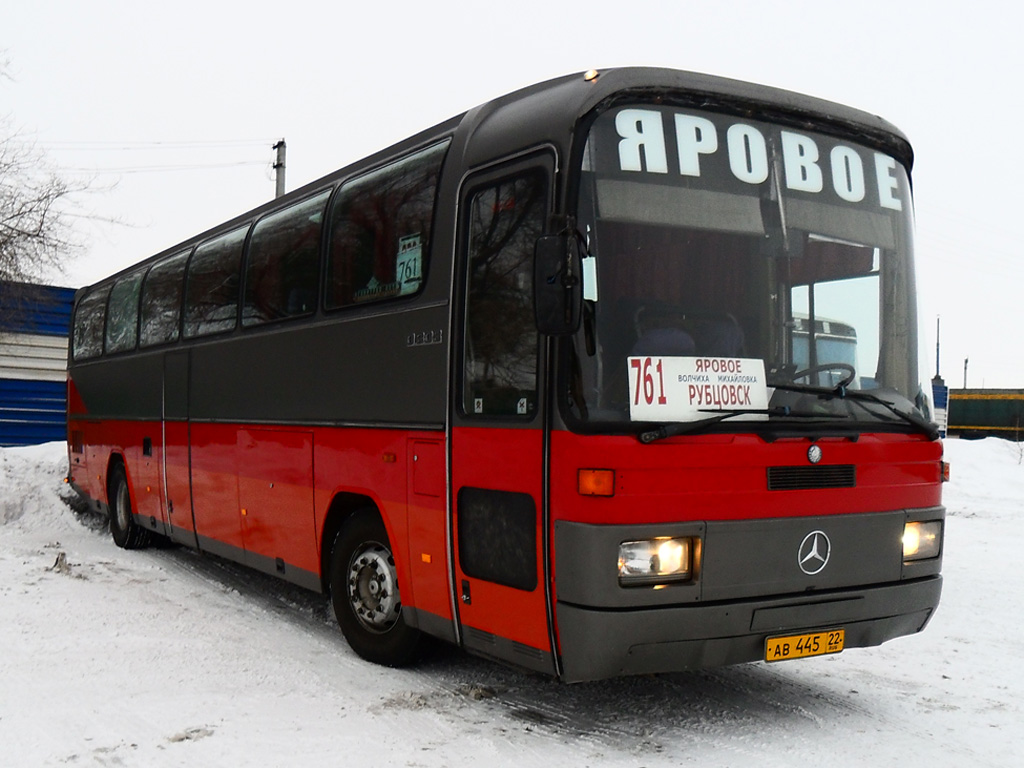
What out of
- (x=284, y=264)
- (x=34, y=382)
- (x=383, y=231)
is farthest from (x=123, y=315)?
(x=34, y=382)

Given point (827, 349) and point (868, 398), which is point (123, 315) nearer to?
point (827, 349)

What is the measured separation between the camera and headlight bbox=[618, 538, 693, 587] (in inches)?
192

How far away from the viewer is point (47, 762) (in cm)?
479

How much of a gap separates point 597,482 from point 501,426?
778 millimetres

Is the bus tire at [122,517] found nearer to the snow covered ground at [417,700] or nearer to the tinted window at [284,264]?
the snow covered ground at [417,700]

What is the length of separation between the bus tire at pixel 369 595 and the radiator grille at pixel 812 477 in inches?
101

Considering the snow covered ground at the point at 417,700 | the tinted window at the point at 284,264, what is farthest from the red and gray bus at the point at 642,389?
the tinted window at the point at 284,264

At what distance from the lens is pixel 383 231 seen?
698cm

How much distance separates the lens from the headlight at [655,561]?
4887 mm

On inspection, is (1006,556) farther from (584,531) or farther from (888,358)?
(584,531)

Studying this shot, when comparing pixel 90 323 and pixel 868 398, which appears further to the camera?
pixel 90 323

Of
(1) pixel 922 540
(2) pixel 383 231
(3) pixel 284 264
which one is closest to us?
(1) pixel 922 540

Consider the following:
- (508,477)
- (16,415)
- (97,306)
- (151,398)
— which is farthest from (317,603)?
(16,415)

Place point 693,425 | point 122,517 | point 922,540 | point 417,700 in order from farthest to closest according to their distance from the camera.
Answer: point 122,517 < point 417,700 < point 922,540 < point 693,425
